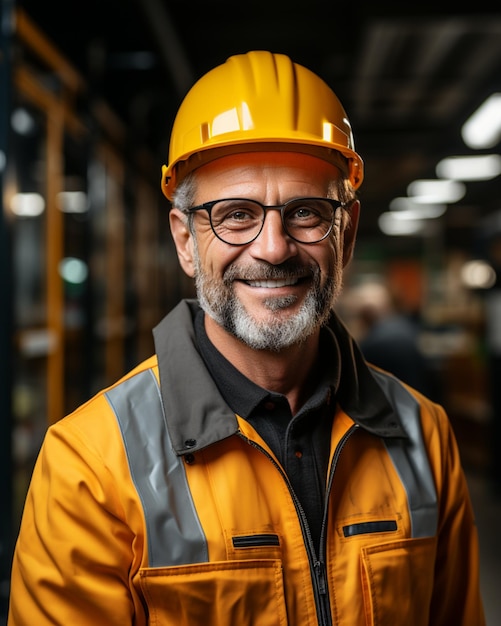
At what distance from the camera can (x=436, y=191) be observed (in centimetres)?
1077

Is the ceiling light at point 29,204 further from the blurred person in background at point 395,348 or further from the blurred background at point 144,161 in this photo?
the blurred person in background at point 395,348

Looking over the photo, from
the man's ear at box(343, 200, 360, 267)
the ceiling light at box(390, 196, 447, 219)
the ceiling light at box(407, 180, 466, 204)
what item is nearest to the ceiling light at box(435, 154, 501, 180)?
the ceiling light at box(407, 180, 466, 204)

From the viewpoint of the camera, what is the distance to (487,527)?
19.1ft

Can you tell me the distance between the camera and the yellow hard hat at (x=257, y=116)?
143cm

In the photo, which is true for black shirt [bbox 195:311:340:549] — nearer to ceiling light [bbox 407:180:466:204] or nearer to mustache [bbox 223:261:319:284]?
mustache [bbox 223:261:319:284]

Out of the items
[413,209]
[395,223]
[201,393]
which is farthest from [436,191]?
[201,393]

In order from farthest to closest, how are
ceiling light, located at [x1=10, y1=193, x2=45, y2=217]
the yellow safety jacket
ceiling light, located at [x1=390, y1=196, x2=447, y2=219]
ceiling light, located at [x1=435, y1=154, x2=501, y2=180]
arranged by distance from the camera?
ceiling light, located at [x1=390, y1=196, x2=447, y2=219] → ceiling light, located at [x1=435, y1=154, x2=501, y2=180] → ceiling light, located at [x1=10, y1=193, x2=45, y2=217] → the yellow safety jacket

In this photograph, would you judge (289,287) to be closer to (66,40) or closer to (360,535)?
(360,535)

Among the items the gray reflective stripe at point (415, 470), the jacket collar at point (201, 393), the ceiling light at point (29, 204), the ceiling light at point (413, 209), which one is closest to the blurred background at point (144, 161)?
the ceiling light at point (29, 204)

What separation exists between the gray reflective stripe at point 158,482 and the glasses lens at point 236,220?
35 cm

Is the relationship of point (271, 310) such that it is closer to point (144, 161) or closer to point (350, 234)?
point (350, 234)

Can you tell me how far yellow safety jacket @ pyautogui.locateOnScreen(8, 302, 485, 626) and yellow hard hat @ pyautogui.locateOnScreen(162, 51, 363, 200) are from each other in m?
0.40

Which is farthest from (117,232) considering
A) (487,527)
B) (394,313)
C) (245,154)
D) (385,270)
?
(385,270)

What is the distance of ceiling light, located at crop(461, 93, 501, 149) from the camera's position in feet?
17.4
